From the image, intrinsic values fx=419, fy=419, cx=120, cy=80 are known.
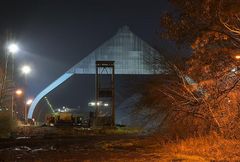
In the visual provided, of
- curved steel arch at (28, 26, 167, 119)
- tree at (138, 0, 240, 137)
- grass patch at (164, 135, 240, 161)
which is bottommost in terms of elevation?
grass patch at (164, 135, 240, 161)

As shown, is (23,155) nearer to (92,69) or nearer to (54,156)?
→ (54,156)

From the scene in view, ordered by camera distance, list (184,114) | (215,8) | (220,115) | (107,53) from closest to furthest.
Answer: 1. (215,8)
2. (220,115)
3. (184,114)
4. (107,53)

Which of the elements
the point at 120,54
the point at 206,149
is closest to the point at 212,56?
the point at 206,149

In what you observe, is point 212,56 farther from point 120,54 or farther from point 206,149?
point 120,54

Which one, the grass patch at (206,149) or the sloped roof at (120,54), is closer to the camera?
the grass patch at (206,149)

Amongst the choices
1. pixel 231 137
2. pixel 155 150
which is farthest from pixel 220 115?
pixel 155 150

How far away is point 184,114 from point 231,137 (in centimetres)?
438

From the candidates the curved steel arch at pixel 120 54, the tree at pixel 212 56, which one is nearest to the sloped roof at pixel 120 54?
the curved steel arch at pixel 120 54

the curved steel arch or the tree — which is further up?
the curved steel arch

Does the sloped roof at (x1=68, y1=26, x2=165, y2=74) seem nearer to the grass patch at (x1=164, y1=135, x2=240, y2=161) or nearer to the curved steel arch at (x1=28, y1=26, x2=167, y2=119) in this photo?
the curved steel arch at (x1=28, y1=26, x2=167, y2=119)

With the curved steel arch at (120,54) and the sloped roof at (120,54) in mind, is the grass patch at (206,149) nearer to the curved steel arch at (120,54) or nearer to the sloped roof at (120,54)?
the curved steel arch at (120,54)

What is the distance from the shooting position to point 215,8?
1485cm

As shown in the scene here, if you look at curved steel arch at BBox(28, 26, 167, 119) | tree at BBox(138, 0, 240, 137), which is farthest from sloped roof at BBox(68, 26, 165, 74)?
tree at BBox(138, 0, 240, 137)

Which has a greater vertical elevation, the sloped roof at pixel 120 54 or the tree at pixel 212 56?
the sloped roof at pixel 120 54
